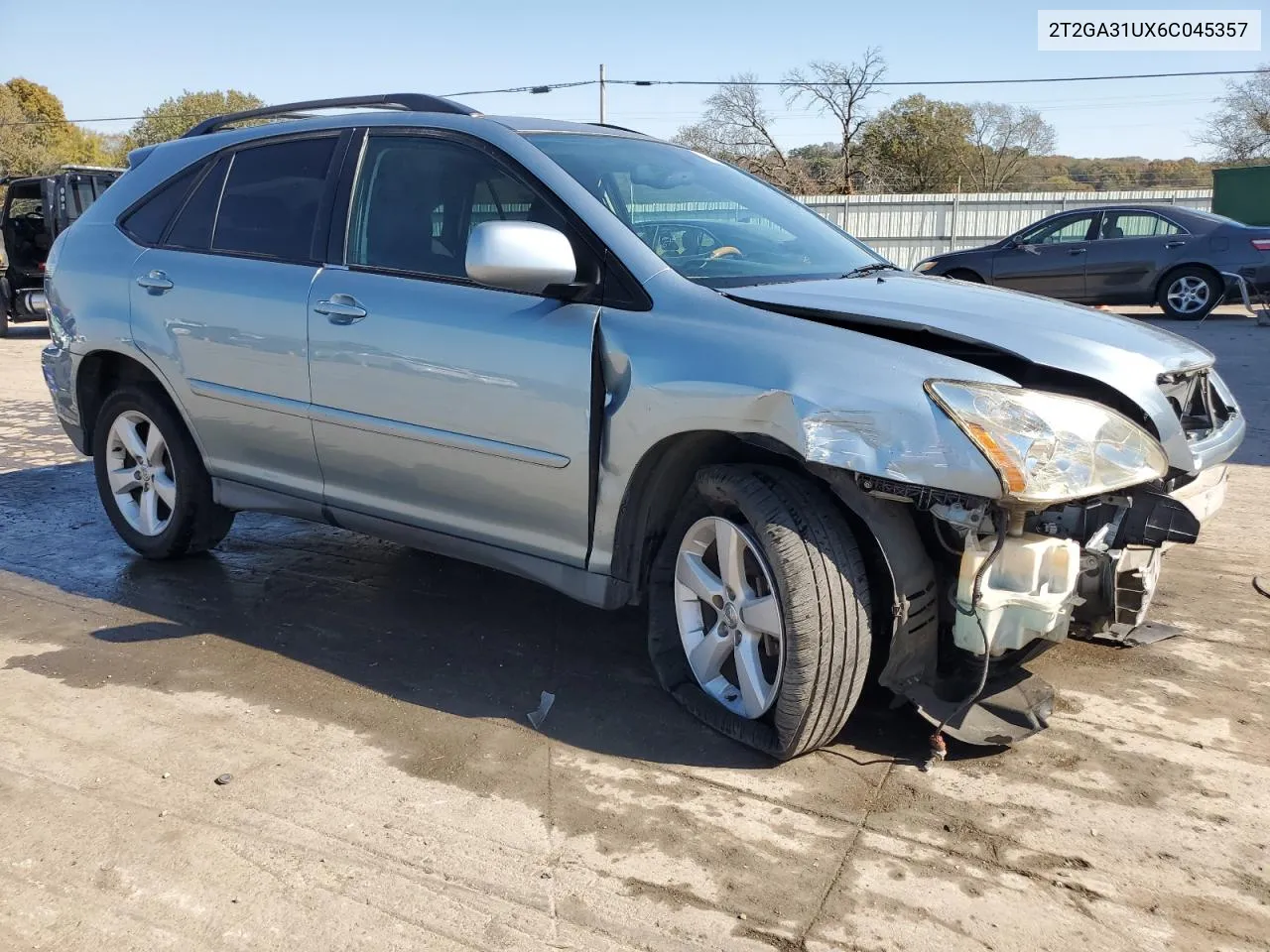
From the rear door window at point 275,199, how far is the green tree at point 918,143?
39.2m

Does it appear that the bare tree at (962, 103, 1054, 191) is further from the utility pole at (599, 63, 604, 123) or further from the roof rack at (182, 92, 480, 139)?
the roof rack at (182, 92, 480, 139)

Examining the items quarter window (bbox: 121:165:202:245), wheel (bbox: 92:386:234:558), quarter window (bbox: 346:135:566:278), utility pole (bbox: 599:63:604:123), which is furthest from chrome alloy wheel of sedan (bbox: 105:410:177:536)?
utility pole (bbox: 599:63:604:123)

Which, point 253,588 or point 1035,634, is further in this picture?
point 253,588

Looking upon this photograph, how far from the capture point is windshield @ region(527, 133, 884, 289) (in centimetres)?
364

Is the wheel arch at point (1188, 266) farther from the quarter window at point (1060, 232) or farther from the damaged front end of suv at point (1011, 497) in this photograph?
the damaged front end of suv at point (1011, 497)

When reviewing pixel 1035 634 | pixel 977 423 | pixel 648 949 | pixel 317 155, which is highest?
pixel 317 155

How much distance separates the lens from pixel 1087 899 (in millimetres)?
2584

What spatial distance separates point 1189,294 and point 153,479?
13366 millimetres

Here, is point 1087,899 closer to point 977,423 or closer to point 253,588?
point 977,423

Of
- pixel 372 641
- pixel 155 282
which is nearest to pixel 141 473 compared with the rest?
pixel 155 282

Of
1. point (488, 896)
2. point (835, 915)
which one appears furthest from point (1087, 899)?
point (488, 896)

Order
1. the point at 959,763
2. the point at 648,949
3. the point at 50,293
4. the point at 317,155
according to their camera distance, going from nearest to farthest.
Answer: the point at 648,949 → the point at 959,763 → the point at 317,155 → the point at 50,293

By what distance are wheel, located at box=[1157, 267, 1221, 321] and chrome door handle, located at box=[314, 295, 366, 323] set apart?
518 inches

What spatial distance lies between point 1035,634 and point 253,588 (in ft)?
11.0
